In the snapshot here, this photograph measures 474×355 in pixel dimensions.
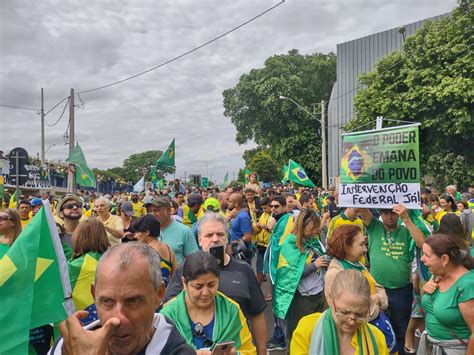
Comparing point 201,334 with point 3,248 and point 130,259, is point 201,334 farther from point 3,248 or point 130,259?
point 3,248

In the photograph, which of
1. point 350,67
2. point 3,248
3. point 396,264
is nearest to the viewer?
point 3,248

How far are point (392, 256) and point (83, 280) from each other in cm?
293

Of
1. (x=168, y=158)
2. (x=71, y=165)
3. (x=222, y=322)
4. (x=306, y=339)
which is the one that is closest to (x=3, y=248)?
(x=222, y=322)

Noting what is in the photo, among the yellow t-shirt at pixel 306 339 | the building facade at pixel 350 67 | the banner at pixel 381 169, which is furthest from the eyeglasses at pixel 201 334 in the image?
the building facade at pixel 350 67

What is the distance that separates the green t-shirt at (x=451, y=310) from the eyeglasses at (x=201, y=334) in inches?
67.5

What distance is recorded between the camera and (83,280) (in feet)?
10.5

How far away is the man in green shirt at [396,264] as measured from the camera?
4.23 meters

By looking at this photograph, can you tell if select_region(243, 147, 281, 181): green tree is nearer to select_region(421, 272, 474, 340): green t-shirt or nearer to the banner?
the banner

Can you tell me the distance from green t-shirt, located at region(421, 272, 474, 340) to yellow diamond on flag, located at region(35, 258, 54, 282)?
2.61m

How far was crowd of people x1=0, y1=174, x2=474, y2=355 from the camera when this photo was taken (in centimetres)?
153

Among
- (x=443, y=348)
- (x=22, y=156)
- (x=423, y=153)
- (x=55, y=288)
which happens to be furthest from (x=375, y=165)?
(x=423, y=153)

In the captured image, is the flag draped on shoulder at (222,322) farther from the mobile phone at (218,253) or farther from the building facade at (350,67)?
the building facade at (350,67)

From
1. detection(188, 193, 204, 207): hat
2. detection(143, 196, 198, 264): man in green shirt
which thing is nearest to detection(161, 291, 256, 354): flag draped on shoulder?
detection(143, 196, 198, 264): man in green shirt

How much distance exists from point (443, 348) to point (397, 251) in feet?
4.45
